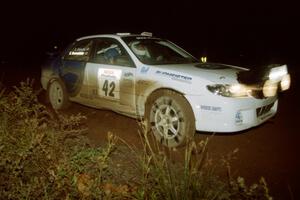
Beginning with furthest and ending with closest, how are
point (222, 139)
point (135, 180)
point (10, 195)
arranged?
1. point (222, 139)
2. point (135, 180)
3. point (10, 195)

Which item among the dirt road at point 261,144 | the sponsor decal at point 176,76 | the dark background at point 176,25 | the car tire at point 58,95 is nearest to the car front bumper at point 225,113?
the sponsor decal at point 176,76

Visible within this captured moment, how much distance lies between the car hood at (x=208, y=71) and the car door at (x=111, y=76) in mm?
632

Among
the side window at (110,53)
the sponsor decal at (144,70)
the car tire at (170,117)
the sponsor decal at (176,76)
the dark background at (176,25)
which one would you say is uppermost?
the dark background at (176,25)

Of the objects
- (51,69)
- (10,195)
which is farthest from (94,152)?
(51,69)

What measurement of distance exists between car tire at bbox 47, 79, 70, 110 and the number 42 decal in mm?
1234

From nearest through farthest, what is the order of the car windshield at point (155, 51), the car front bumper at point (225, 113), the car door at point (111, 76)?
the car front bumper at point (225, 113), the car door at point (111, 76), the car windshield at point (155, 51)

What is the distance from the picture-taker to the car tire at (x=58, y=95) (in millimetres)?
7362

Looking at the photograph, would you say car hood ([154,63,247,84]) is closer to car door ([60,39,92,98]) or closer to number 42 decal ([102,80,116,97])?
number 42 decal ([102,80,116,97])

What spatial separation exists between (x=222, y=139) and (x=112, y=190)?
8.65ft

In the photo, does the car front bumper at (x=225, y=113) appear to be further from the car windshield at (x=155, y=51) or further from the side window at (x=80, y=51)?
the side window at (x=80, y=51)

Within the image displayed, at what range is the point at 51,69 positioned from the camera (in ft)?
25.2

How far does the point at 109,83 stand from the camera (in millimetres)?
6328

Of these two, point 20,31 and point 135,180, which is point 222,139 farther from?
point 20,31

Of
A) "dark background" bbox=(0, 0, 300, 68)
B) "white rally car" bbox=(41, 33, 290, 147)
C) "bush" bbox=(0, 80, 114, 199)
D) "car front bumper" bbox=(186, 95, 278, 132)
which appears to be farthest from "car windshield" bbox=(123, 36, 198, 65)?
"dark background" bbox=(0, 0, 300, 68)
